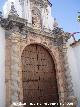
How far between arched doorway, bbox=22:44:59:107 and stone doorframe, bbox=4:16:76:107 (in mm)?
300

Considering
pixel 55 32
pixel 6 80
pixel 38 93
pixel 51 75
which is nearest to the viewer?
pixel 6 80

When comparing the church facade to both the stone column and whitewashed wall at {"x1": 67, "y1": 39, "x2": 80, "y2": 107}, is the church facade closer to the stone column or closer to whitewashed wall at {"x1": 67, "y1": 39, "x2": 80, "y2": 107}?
the stone column

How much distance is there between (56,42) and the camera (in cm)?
1371

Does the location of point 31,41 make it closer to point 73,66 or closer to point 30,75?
point 30,75

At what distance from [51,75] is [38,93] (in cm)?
150

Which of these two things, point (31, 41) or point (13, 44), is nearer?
point (13, 44)

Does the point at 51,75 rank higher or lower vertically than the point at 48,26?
lower

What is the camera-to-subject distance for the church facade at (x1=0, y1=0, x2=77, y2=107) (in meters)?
11.0

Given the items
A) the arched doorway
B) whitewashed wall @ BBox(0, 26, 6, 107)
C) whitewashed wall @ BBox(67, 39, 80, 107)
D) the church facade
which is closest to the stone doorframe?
the church facade

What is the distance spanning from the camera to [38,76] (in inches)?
487

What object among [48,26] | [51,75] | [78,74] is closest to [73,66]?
[78,74]

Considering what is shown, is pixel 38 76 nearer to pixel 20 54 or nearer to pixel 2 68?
pixel 20 54

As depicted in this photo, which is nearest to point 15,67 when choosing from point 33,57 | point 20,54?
point 20,54

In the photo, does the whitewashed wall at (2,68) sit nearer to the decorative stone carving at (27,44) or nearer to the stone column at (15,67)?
the decorative stone carving at (27,44)
